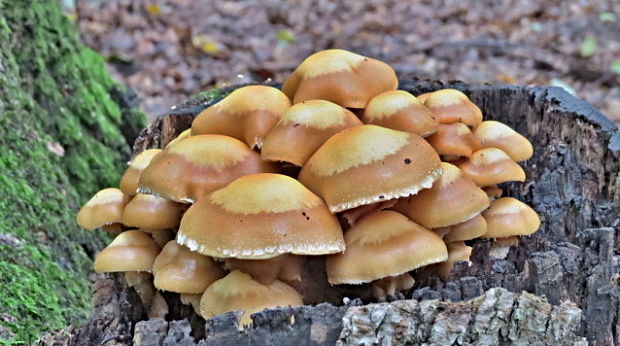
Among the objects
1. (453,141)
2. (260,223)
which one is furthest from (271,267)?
(453,141)

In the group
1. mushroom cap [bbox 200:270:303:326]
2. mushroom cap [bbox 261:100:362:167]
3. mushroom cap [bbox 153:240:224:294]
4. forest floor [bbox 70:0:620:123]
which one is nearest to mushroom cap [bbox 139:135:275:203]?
mushroom cap [bbox 261:100:362:167]

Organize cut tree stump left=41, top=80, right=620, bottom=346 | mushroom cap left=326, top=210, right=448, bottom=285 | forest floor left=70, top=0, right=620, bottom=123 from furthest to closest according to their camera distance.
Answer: forest floor left=70, top=0, right=620, bottom=123 → mushroom cap left=326, top=210, right=448, bottom=285 → cut tree stump left=41, top=80, right=620, bottom=346

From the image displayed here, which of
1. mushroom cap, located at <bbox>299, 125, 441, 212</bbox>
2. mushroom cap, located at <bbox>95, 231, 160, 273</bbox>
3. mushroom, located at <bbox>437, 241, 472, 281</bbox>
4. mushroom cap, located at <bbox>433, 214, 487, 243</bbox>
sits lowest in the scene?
mushroom cap, located at <bbox>95, 231, 160, 273</bbox>

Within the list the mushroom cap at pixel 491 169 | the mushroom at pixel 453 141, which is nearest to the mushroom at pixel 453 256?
the mushroom cap at pixel 491 169

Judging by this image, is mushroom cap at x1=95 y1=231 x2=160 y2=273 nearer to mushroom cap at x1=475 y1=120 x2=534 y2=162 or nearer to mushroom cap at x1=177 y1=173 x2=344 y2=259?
mushroom cap at x1=177 y1=173 x2=344 y2=259

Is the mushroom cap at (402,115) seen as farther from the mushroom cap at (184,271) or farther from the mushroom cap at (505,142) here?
the mushroom cap at (184,271)

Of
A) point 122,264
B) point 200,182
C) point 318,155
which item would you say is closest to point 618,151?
point 318,155
